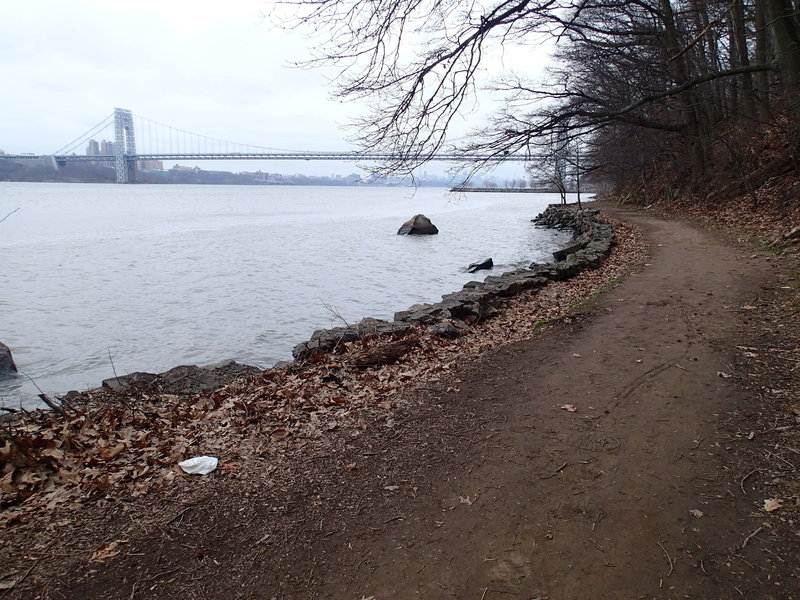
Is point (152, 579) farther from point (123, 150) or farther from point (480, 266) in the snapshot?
point (123, 150)

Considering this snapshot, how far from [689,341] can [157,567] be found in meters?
6.42

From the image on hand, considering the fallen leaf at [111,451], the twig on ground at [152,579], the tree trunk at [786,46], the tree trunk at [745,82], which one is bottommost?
the twig on ground at [152,579]

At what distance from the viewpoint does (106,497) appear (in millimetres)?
3973

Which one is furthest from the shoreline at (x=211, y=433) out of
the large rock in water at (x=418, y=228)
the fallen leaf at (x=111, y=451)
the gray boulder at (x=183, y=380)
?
the large rock in water at (x=418, y=228)

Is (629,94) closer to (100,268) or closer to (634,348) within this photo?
(634,348)

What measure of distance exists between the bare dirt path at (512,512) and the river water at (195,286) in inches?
171

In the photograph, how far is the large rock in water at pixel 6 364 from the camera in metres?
9.83

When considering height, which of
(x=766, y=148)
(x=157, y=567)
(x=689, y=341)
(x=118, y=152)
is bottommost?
(x=157, y=567)

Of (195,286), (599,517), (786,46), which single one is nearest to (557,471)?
(599,517)

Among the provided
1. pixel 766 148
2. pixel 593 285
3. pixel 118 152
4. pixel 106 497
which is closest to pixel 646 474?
pixel 106 497

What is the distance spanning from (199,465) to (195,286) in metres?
15.3

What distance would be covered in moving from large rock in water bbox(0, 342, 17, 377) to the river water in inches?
8.9

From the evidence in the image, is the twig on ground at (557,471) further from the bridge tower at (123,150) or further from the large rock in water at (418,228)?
the bridge tower at (123,150)

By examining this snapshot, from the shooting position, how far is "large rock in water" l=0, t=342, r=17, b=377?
9.83m
